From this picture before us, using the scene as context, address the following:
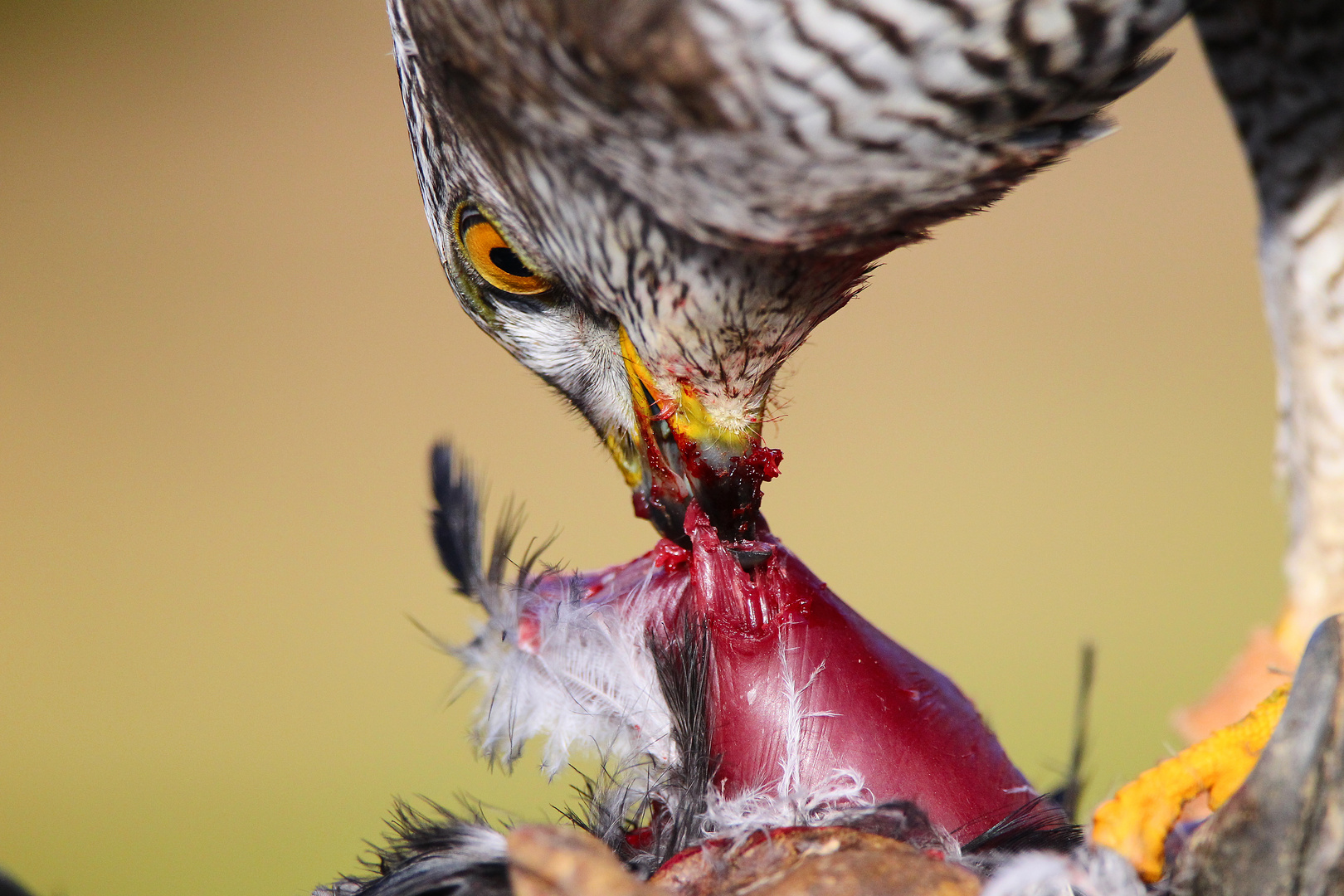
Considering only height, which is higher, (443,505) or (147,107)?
(147,107)

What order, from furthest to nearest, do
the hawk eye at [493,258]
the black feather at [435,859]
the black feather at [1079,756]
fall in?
the hawk eye at [493,258]
the black feather at [1079,756]
the black feather at [435,859]

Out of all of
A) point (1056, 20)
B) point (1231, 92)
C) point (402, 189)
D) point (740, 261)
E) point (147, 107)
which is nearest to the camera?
point (1056, 20)

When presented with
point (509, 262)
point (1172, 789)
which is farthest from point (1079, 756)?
point (509, 262)

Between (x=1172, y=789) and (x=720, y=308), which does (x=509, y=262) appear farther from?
(x=1172, y=789)

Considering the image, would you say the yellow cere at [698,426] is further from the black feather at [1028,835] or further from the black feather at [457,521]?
the black feather at [1028,835]

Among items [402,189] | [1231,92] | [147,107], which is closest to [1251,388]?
[1231,92]

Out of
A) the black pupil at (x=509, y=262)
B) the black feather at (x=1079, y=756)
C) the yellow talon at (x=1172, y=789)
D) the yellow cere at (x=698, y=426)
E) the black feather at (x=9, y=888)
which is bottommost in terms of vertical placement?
the yellow talon at (x=1172, y=789)

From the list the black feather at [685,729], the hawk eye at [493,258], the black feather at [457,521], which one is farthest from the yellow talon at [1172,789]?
the hawk eye at [493,258]

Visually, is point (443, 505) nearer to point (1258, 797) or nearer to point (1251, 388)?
point (1258, 797)

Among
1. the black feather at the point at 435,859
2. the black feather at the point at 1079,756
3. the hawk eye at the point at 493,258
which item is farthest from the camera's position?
the hawk eye at the point at 493,258
